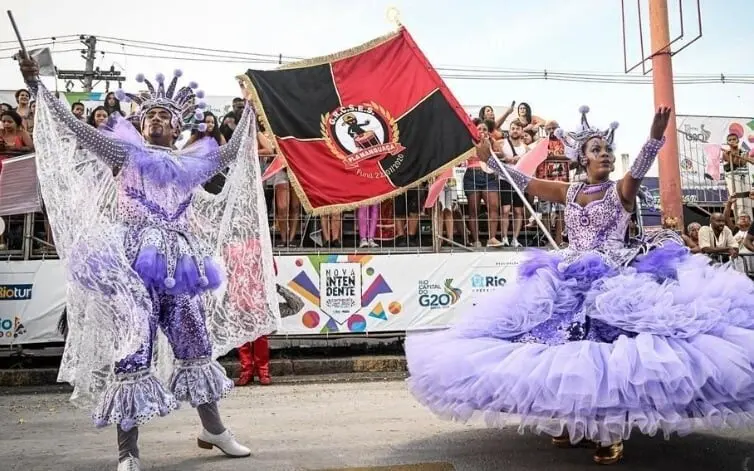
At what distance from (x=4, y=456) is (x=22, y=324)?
12.8 feet

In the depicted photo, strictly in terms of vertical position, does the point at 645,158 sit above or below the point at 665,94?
below

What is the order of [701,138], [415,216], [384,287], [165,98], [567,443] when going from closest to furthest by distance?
[567,443] < [165,98] < [384,287] < [415,216] < [701,138]

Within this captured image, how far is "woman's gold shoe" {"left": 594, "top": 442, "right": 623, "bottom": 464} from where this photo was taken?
332cm

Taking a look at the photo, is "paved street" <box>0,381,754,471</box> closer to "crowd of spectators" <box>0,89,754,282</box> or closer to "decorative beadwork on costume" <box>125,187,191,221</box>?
"decorative beadwork on costume" <box>125,187,191,221</box>

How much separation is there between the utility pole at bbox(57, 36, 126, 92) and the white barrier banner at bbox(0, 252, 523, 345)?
76.9 ft

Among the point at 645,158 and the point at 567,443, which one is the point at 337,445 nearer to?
the point at 567,443

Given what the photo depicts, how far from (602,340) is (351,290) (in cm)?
479

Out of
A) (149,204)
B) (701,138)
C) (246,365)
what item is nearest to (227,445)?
(149,204)

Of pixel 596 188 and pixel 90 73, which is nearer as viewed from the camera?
pixel 596 188

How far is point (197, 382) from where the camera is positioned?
351 cm

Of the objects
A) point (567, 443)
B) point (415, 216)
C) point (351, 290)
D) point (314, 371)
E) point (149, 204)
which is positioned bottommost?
point (314, 371)

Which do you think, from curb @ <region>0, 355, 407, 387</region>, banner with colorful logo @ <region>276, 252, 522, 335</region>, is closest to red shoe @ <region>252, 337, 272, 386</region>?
curb @ <region>0, 355, 407, 387</region>

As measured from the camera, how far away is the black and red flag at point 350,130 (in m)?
7.29

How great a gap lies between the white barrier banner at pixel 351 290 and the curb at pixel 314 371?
41cm
